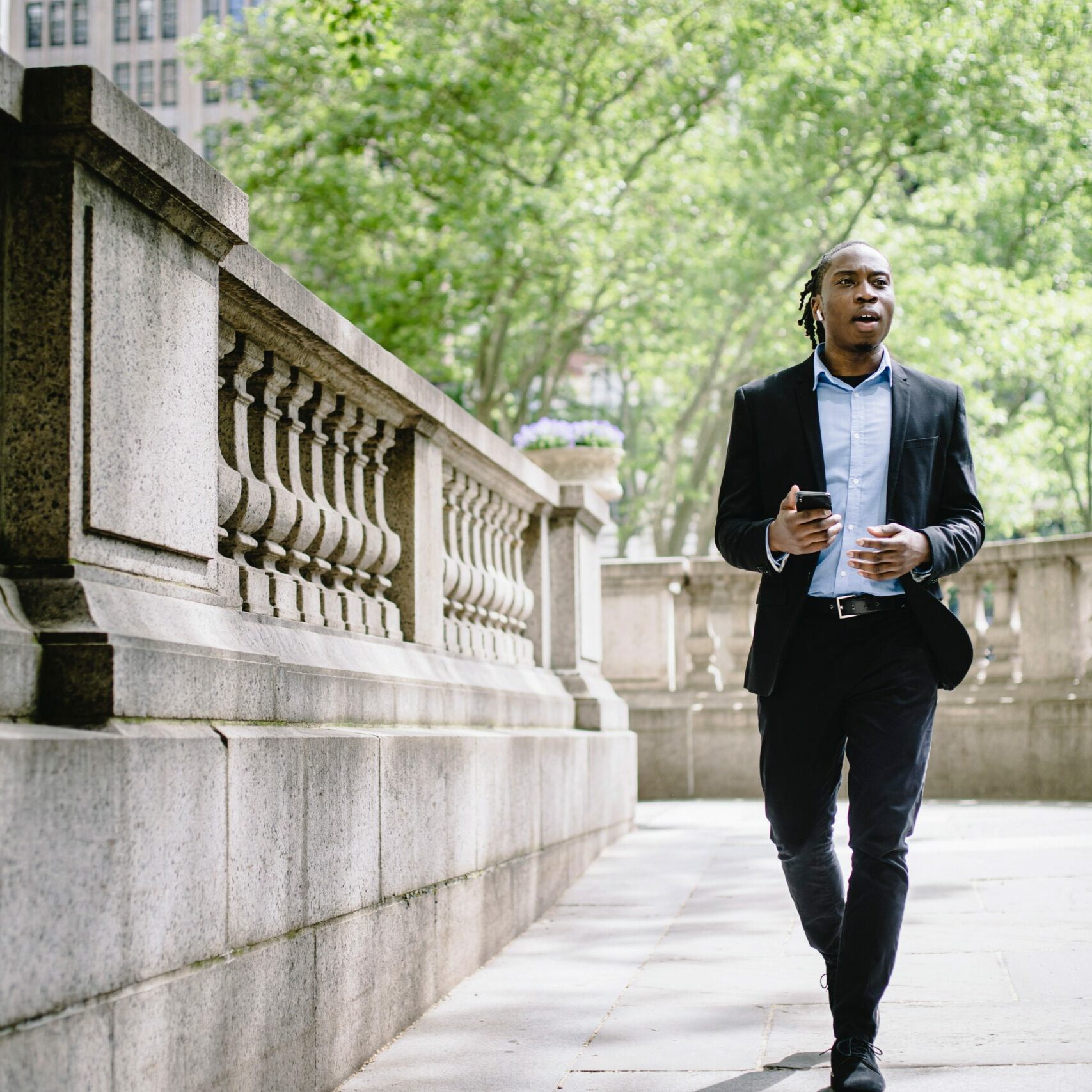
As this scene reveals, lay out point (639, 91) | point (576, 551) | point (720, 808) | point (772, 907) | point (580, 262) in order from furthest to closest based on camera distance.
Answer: point (639, 91)
point (580, 262)
point (720, 808)
point (576, 551)
point (772, 907)

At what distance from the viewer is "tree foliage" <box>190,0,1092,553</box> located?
70.4ft

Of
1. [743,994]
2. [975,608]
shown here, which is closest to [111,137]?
[743,994]

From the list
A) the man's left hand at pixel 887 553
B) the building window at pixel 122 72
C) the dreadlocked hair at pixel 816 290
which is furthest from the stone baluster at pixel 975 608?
the building window at pixel 122 72

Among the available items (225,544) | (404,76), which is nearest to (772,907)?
(225,544)

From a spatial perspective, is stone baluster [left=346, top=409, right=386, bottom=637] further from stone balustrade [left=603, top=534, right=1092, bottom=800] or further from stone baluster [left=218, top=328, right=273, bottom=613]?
stone balustrade [left=603, top=534, right=1092, bottom=800]

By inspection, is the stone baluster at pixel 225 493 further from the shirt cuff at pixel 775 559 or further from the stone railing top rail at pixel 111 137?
the shirt cuff at pixel 775 559

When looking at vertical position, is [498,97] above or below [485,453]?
above

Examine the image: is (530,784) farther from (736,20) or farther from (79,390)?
(736,20)

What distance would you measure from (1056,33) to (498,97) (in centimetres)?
743

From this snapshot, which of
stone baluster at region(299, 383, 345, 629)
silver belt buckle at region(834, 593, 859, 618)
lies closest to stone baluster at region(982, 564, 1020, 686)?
stone baluster at region(299, 383, 345, 629)

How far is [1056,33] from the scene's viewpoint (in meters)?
A: 21.6

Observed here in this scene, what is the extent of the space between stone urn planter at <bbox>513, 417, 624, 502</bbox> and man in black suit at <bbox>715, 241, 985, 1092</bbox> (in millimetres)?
8563

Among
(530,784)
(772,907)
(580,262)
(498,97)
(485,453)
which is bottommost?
(772,907)

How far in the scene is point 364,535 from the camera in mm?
5367
